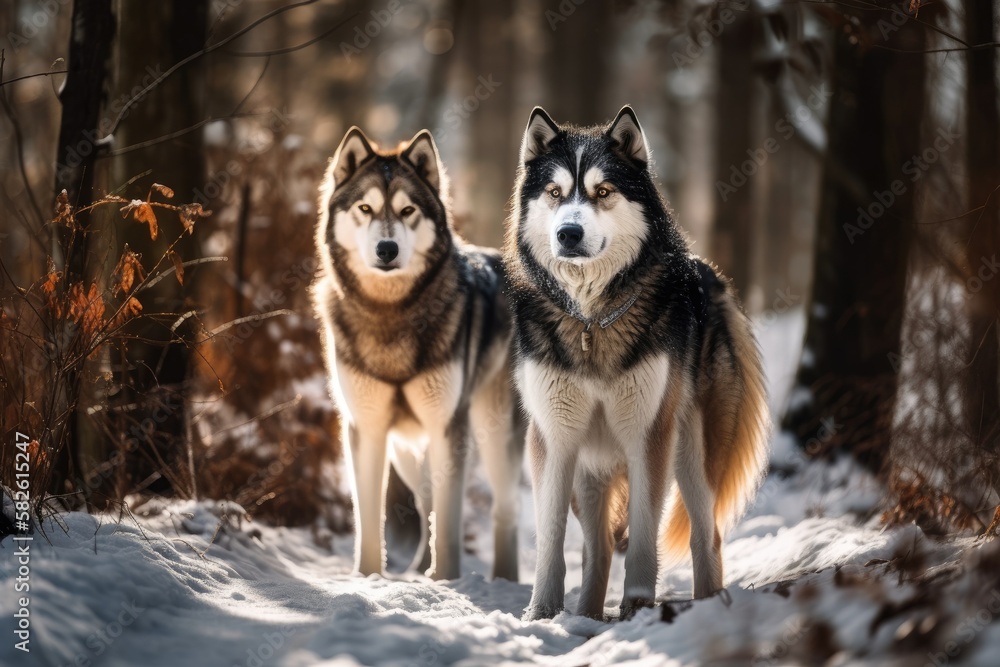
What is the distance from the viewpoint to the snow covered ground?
2.69 meters

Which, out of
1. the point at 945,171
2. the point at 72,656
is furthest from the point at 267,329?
the point at 945,171

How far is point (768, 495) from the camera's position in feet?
22.3

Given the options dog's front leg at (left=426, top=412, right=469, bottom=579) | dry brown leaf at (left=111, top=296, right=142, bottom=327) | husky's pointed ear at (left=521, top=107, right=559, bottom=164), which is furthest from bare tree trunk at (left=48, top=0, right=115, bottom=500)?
husky's pointed ear at (left=521, top=107, right=559, bottom=164)

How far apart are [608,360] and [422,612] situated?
1.42 metres

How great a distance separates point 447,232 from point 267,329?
236cm

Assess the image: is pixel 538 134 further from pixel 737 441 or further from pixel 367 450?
pixel 367 450

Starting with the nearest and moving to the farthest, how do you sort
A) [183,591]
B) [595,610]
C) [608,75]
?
[183,591] → [595,610] → [608,75]

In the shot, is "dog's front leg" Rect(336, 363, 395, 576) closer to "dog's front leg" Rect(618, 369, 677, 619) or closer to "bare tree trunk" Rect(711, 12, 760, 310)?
"dog's front leg" Rect(618, 369, 677, 619)

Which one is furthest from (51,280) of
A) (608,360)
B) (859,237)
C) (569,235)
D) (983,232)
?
(859,237)

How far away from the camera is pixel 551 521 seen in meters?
4.42

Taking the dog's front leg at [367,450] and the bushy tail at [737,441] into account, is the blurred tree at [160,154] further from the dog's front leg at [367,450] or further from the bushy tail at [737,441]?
the bushy tail at [737,441]

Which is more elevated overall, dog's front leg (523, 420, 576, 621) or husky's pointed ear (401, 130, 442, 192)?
husky's pointed ear (401, 130, 442, 192)

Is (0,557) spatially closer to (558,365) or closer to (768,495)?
(558,365)

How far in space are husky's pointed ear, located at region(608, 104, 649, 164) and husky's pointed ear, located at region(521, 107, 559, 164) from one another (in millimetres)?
299
